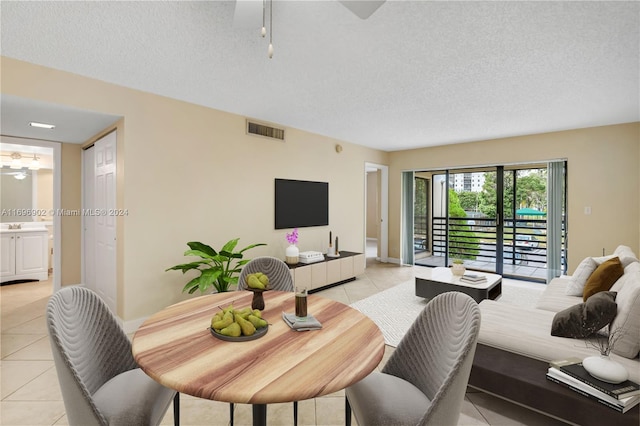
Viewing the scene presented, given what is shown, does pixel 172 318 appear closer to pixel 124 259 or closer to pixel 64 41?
pixel 124 259

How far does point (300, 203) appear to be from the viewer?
16.8ft

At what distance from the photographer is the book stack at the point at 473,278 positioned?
389 centimetres

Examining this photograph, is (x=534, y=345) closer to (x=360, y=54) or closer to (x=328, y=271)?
(x=360, y=54)

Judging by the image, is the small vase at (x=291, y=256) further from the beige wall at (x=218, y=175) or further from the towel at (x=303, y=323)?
the towel at (x=303, y=323)

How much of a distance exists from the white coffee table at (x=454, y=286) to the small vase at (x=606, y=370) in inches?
77.1

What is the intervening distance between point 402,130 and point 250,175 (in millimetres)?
2539

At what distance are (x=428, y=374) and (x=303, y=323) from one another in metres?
0.63

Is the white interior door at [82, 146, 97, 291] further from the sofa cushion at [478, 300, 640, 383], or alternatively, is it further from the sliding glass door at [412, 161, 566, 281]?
the sliding glass door at [412, 161, 566, 281]

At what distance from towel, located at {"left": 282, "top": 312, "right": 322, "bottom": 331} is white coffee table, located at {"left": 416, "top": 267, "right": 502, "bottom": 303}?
281 centimetres

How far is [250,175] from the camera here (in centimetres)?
439

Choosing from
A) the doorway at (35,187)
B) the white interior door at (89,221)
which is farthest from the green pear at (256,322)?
the doorway at (35,187)

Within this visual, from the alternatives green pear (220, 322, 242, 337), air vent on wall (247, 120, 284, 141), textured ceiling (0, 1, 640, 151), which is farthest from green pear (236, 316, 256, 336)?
air vent on wall (247, 120, 284, 141)

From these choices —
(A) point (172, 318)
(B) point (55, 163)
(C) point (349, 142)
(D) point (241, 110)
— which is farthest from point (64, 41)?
A: (C) point (349, 142)

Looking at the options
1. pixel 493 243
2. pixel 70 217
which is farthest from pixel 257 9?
pixel 493 243
